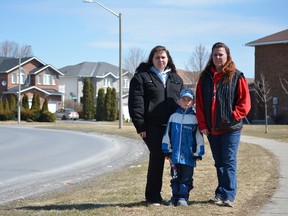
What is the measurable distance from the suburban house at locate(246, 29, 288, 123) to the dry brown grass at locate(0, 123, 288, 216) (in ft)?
121

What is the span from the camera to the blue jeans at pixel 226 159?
22.3 ft

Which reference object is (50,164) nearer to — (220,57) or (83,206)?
(83,206)

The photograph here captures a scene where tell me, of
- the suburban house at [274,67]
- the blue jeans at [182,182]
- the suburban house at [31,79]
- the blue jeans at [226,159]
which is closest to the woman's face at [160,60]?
the blue jeans at [226,159]

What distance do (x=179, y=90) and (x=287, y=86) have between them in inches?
1661

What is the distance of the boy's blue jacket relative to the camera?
672cm

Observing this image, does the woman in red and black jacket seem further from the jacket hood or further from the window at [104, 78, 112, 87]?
the window at [104, 78, 112, 87]

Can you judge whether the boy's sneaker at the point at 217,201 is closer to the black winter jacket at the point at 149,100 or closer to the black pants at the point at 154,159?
the black pants at the point at 154,159

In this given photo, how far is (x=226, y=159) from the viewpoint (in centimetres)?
682

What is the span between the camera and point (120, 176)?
447 inches

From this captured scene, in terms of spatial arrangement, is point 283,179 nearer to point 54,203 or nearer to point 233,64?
point 233,64

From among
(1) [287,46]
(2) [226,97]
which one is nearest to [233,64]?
(2) [226,97]

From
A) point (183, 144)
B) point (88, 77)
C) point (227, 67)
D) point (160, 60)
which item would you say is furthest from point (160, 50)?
point (88, 77)

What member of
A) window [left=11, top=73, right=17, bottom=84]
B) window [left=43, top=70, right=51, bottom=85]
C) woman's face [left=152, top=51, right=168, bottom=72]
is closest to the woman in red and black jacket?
woman's face [left=152, top=51, right=168, bottom=72]

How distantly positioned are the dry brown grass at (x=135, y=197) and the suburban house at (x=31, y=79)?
5671cm
